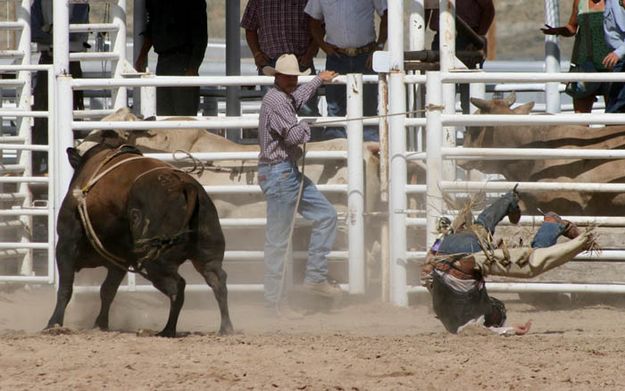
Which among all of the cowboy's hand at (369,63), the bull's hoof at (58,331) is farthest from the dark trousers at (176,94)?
the bull's hoof at (58,331)

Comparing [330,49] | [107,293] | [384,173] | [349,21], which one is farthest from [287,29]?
[107,293]

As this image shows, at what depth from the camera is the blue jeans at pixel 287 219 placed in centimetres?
893

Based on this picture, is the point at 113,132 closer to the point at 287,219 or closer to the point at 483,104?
the point at 287,219

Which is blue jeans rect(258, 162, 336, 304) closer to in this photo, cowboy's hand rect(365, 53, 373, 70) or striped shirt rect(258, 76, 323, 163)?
striped shirt rect(258, 76, 323, 163)

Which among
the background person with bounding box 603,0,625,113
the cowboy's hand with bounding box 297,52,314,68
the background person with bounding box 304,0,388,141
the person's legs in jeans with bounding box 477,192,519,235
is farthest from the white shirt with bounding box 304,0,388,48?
the person's legs in jeans with bounding box 477,192,519,235

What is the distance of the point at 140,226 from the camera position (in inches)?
301

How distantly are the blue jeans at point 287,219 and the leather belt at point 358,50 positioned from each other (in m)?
1.87

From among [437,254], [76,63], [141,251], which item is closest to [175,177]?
[141,251]

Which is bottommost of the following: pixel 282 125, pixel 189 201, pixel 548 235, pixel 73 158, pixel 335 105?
pixel 548 235

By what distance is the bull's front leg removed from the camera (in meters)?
8.10

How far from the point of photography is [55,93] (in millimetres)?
9578

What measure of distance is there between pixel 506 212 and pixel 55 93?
3.88m

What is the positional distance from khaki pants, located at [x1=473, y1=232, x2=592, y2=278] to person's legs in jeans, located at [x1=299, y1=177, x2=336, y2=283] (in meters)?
2.14

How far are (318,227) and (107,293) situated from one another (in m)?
1.65
